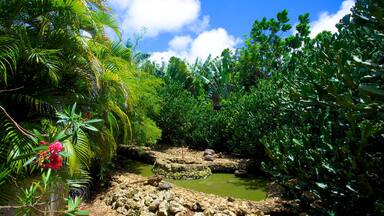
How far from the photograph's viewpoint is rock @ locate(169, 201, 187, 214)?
25.1 ft

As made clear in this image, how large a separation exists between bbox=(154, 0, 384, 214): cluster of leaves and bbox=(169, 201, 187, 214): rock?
2.04m

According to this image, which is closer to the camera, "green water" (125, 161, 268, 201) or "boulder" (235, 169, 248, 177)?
"green water" (125, 161, 268, 201)

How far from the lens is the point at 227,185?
35.7 ft

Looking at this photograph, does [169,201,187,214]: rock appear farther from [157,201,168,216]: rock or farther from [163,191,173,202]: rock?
[163,191,173,202]: rock

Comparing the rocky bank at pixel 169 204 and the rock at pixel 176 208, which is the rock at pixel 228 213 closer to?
the rocky bank at pixel 169 204

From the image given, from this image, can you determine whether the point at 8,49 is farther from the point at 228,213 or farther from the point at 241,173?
the point at 241,173

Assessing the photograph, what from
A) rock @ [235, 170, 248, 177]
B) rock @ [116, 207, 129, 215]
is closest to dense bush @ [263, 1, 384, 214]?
rock @ [116, 207, 129, 215]

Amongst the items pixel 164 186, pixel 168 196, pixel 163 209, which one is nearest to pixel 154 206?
pixel 163 209

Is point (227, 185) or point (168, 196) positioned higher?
point (227, 185)

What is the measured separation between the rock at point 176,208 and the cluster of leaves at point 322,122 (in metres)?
2.04

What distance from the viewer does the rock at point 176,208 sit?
301 inches

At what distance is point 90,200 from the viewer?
913 centimetres

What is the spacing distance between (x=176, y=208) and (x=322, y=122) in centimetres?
350

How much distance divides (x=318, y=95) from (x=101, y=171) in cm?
600
